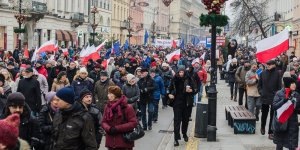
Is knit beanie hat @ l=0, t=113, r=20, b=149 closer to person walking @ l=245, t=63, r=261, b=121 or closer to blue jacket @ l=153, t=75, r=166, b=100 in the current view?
blue jacket @ l=153, t=75, r=166, b=100

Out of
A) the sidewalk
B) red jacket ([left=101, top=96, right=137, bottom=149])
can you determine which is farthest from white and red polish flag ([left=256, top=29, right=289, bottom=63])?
red jacket ([left=101, top=96, right=137, bottom=149])

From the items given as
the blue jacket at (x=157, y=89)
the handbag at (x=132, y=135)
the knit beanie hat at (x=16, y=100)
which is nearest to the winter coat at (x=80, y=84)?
the blue jacket at (x=157, y=89)

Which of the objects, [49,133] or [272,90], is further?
[272,90]

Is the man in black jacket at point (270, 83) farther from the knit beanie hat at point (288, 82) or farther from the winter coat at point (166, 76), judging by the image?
the winter coat at point (166, 76)

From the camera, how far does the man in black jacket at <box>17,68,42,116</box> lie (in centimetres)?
1309

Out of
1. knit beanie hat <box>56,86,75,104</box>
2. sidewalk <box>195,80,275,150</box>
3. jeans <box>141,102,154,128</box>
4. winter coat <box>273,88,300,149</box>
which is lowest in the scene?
sidewalk <box>195,80,275,150</box>

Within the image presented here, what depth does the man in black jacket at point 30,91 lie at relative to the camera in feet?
43.0

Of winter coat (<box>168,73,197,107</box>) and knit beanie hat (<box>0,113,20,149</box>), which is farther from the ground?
knit beanie hat (<box>0,113,20,149</box>)

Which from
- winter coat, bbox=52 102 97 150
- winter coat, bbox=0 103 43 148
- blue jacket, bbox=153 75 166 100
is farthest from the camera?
blue jacket, bbox=153 75 166 100

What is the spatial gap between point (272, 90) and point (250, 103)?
301 cm

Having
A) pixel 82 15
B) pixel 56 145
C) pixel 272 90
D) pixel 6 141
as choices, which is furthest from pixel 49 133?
pixel 82 15

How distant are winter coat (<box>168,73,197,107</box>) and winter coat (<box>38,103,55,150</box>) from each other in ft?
17.3

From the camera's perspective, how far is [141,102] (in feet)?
53.0

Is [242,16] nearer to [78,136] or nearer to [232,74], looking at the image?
[232,74]
